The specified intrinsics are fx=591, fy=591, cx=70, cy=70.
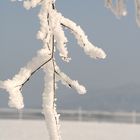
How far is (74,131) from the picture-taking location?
623 inches

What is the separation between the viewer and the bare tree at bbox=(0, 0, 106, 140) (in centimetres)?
122

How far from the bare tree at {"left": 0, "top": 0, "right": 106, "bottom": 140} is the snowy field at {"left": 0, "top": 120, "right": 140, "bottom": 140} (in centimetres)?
1374

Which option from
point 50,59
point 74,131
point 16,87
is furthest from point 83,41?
point 74,131

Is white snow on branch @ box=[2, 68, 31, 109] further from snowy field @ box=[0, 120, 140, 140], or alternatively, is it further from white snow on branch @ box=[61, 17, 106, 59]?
snowy field @ box=[0, 120, 140, 140]

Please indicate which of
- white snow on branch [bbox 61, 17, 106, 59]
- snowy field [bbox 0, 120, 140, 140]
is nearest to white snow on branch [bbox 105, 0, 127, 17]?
white snow on branch [bbox 61, 17, 106, 59]

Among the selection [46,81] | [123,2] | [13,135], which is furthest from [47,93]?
[13,135]

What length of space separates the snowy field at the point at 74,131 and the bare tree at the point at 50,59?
13736 mm

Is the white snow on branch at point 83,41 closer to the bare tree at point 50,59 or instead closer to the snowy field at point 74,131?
the bare tree at point 50,59

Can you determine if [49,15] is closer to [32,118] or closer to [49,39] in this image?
[49,39]

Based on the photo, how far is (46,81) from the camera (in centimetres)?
128

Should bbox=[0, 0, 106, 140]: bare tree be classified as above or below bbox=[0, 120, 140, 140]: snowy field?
below

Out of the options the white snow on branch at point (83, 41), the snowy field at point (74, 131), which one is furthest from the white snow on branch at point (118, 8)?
the snowy field at point (74, 131)

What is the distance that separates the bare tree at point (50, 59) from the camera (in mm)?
1222

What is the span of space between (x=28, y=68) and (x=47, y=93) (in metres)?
0.07
